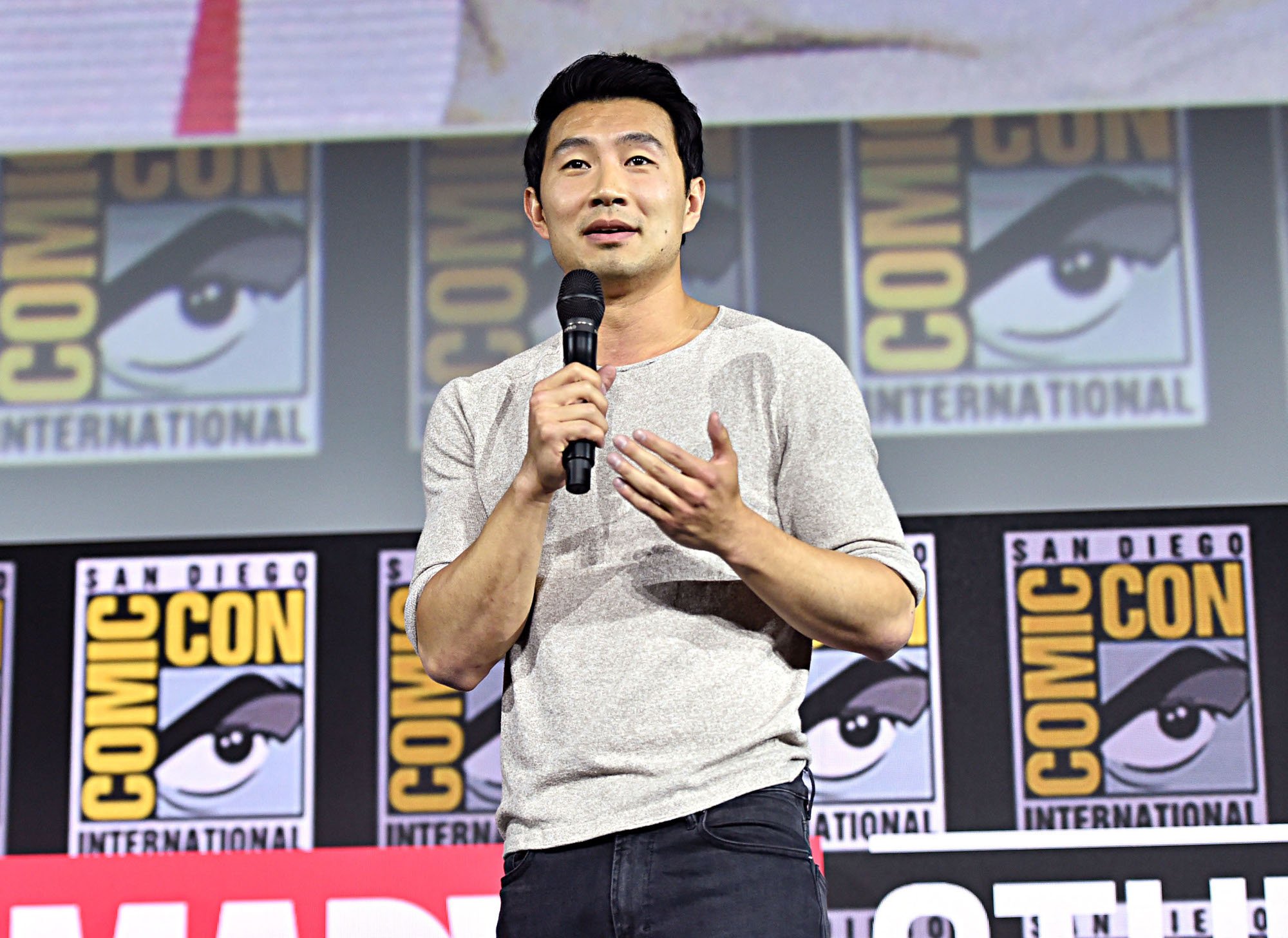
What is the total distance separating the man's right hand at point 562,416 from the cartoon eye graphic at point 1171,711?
147 cm

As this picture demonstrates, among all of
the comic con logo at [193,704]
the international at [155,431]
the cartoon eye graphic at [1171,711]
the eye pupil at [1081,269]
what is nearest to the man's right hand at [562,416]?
the comic con logo at [193,704]

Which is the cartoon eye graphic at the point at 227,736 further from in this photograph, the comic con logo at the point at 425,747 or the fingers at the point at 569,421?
the fingers at the point at 569,421

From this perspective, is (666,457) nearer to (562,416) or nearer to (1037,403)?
(562,416)

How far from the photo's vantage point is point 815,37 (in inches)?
101

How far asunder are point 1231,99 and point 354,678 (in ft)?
6.33

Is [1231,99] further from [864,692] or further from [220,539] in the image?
[220,539]

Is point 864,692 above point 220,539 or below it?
below

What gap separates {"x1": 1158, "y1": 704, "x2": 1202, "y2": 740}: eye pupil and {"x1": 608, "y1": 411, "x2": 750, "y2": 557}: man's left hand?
1456 millimetres

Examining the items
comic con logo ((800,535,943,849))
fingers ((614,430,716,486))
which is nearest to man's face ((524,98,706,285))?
fingers ((614,430,716,486))

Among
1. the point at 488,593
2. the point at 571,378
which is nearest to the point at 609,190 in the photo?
the point at 571,378

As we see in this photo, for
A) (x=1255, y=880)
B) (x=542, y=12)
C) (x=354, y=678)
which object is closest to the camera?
(x=1255, y=880)

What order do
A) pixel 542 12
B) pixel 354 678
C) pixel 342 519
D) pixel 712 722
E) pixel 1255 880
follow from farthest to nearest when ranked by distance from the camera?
pixel 542 12, pixel 342 519, pixel 354 678, pixel 1255 880, pixel 712 722

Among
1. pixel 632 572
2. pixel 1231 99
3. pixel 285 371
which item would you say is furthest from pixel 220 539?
pixel 1231 99

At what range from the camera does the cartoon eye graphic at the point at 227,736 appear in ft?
7.30
